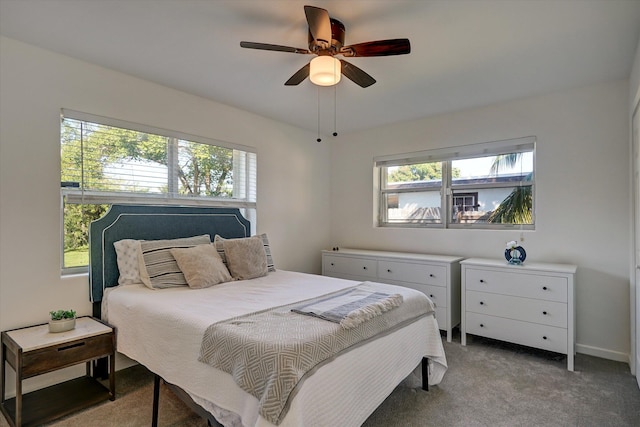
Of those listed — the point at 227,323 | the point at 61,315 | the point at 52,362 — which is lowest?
the point at 52,362

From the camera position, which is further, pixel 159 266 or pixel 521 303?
pixel 521 303

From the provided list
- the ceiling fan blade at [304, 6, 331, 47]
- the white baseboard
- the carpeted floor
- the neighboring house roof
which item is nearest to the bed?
the carpeted floor

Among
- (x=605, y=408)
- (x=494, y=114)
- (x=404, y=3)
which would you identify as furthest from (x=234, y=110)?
(x=605, y=408)

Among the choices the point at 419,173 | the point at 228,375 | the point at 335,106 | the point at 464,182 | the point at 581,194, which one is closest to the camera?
the point at 228,375

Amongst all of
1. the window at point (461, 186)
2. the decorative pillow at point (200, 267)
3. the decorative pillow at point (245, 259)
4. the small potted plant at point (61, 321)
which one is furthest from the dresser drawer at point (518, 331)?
the small potted plant at point (61, 321)

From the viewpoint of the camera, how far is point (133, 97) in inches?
113

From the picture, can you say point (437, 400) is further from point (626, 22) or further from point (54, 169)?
point (54, 169)

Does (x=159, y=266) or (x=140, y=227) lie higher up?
(x=140, y=227)

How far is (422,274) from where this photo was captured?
3.49 m

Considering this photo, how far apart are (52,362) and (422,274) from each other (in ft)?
10.0

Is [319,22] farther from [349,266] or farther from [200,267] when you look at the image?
[349,266]

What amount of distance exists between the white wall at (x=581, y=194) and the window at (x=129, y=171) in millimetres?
2531

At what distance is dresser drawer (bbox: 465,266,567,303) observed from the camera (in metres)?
2.79

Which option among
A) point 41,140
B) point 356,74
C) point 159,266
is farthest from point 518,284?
point 41,140
